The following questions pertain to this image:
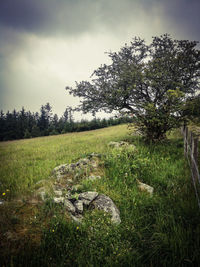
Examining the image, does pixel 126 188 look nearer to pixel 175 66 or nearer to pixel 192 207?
pixel 192 207

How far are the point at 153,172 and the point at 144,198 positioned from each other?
148 centimetres

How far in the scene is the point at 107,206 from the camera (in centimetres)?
282

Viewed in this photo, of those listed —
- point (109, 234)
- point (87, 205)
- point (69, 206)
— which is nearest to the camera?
point (109, 234)

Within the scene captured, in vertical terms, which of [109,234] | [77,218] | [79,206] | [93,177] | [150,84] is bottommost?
[109,234]

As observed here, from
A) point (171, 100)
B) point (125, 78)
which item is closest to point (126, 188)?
point (171, 100)

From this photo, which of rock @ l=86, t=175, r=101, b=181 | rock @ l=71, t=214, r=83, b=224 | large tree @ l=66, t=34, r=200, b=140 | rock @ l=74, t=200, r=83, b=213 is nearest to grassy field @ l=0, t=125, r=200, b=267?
rock @ l=71, t=214, r=83, b=224

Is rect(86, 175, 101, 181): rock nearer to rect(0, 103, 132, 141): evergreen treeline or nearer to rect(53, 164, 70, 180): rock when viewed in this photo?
rect(53, 164, 70, 180): rock

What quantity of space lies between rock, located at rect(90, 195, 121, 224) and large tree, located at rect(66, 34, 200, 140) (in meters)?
4.87

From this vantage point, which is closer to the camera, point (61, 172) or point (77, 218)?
point (77, 218)

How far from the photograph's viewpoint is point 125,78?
8.05m

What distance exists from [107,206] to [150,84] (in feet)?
23.6

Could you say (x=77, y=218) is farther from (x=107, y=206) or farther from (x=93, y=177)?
(x=93, y=177)

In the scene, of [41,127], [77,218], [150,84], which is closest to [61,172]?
[77,218]

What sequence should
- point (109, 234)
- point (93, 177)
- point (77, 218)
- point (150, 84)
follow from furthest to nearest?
point (150, 84)
point (93, 177)
point (77, 218)
point (109, 234)
